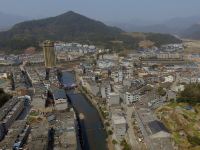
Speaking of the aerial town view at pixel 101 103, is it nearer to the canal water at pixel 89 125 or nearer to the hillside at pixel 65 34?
the canal water at pixel 89 125

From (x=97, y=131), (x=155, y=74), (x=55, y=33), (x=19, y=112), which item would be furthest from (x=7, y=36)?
(x=97, y=131)

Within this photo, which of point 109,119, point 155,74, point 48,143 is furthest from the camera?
point 155,74

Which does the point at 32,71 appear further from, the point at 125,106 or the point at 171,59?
the point at 171,59

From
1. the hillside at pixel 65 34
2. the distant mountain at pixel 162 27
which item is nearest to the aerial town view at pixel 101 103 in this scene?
the hillside at pixel 65 34

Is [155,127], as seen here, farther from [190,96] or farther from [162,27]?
[162,27]

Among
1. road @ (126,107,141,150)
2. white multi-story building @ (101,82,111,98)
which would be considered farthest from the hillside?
road @ (126,107,141,150)

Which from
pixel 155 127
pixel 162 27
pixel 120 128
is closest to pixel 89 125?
pixel 120 128
